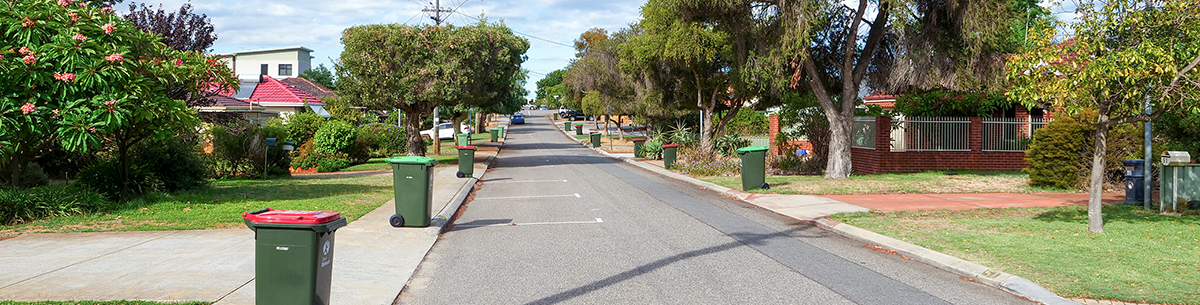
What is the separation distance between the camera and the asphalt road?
22.3ft

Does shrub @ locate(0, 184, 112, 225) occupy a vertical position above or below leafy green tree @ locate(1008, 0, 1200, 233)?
below

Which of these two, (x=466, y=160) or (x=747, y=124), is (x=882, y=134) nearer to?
(x=466, y=160)

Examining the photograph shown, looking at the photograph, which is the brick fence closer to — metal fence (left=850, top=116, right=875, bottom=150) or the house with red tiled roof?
→ metal fence (left=850, top=116, right=875, bottom=150)

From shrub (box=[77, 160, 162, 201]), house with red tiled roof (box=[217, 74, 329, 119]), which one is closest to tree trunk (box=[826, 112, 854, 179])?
shrub (box=[77, 160, 162, 201])

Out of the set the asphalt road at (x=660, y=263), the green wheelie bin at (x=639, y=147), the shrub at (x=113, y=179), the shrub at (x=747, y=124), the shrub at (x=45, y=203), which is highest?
the shrub at (x=747, y=124)

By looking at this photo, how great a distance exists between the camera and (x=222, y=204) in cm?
1330

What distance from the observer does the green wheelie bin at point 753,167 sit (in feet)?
54.3

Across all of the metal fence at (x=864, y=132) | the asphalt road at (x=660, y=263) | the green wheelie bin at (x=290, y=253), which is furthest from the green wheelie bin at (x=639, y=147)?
the green wheelie bin at (x=290, y=253)

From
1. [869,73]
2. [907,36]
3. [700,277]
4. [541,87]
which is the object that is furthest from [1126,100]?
[541,87]

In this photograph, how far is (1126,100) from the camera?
9297 mm

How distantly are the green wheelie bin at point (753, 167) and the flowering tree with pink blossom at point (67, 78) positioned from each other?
10.4 m

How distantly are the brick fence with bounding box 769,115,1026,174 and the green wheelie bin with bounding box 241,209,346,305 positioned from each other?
18.5 meters

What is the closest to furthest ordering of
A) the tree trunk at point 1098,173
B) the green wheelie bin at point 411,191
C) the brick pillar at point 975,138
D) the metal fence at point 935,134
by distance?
Answer: the tree trunk at point 1098,173, the green wheelie bin at point 411,191, the metal fence at point 935,134, the brick pillar at point 975,138

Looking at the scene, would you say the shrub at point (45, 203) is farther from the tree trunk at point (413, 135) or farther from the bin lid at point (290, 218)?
the tree trunk at point (413, 135)
